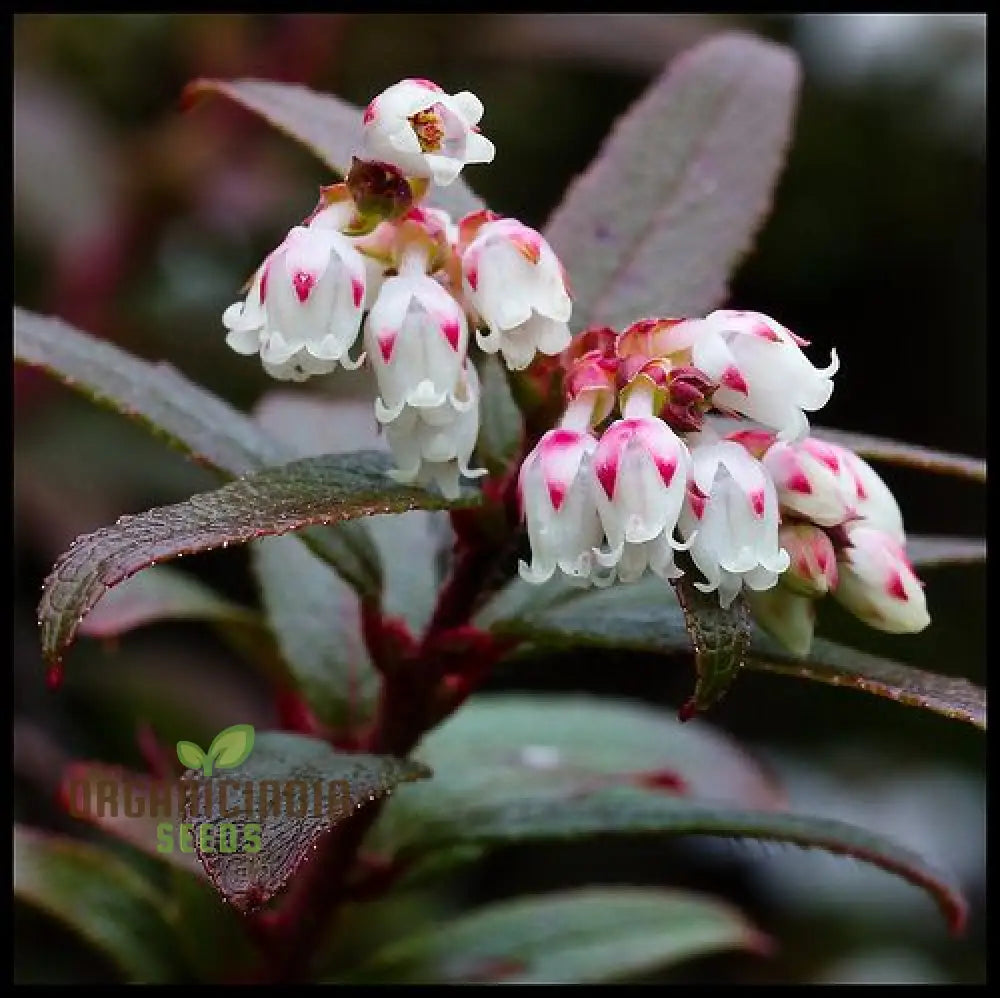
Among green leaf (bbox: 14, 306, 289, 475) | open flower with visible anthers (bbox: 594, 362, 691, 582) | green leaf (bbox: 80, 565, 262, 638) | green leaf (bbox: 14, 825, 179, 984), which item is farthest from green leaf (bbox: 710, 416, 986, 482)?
green leaf (bbox: 14, 825, 179, 984)

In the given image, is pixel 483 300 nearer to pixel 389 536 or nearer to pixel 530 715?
pixel 389 536

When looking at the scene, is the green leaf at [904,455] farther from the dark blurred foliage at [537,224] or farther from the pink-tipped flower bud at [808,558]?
the dark blurred foliage at [537,224]

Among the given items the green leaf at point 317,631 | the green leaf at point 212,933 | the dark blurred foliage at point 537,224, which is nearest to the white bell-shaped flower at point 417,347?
the green leaf at point 317,631

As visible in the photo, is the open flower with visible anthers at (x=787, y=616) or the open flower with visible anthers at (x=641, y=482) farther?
the open flower with visible anthers at (x=787, y=616)

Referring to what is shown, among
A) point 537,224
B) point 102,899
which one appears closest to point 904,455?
point 102,899

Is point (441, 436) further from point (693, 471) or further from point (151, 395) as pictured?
point (151, 395)

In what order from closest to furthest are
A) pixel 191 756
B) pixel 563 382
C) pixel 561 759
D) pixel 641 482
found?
pixel 641 482, pixel 563 382, pixel 191 756, pixel 561 759

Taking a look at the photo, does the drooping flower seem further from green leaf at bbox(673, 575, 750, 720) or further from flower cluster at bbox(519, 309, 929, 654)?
green leaf at bbox(673, 575, 750, 720)
